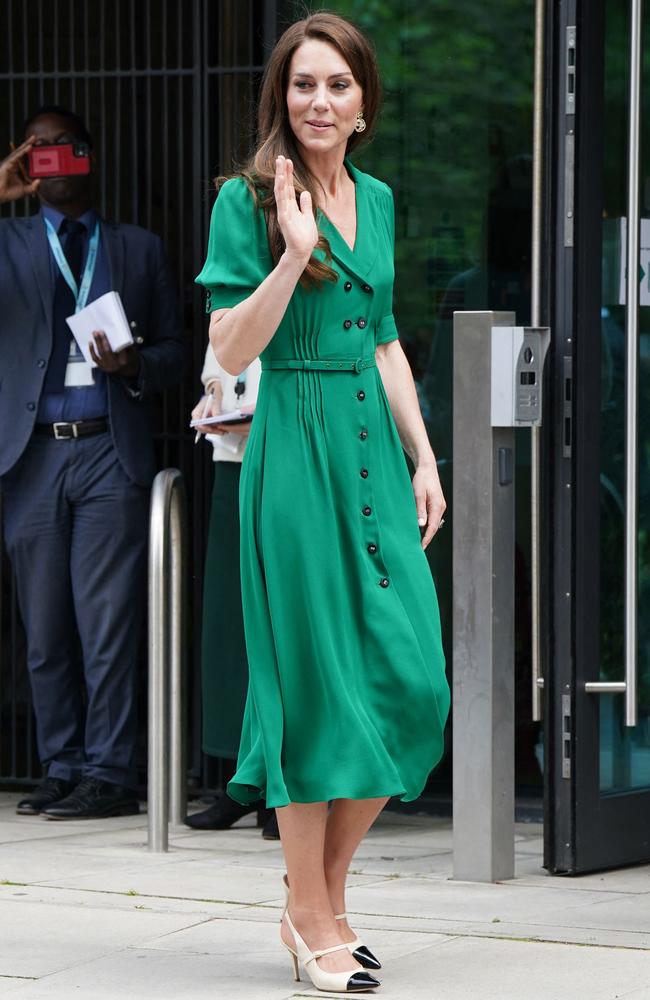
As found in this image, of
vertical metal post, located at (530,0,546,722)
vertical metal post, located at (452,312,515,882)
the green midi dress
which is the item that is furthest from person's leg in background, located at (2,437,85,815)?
the green midi dress

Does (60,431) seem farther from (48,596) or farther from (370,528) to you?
(370,528)

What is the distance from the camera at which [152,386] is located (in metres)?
6.49

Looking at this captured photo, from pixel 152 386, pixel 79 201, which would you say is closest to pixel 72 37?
pixel 79 201

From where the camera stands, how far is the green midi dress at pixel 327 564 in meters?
3.87

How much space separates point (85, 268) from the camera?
21.7 ft

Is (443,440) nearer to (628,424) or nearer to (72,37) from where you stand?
(628,424)

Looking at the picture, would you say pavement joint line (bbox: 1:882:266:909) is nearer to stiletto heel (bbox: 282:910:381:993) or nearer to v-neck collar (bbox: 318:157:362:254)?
stiletto heel (bbox: 282:910:381:993)

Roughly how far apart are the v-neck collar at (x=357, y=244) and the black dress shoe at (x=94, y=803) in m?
3.02

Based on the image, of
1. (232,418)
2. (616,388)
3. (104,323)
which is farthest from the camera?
(104,323)

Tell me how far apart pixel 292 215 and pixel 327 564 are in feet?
2.29

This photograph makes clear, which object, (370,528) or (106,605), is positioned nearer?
(370,528)

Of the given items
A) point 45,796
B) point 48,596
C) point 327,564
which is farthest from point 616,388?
point 45,796

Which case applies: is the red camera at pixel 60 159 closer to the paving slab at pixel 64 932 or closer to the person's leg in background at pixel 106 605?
the person's leg in background at pixel 106 605

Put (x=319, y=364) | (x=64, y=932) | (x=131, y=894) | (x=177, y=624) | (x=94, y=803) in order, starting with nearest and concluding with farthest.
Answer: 1. (x=319, y=364)
2. (x=64, y=932)
3. (x=131, y=894)
4. (x=177, y=624)
5. (x=94, y=803)
